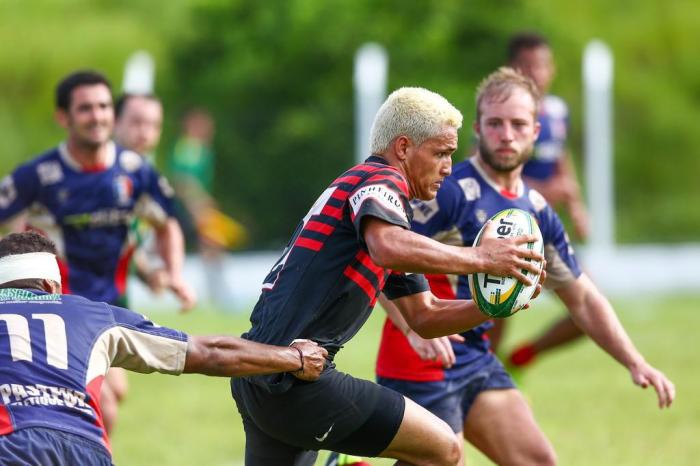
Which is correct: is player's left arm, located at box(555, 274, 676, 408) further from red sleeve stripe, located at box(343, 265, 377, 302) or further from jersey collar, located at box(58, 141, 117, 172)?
jersey collar, located at box(58, 141, 117, 172)

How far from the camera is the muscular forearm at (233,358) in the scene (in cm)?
437

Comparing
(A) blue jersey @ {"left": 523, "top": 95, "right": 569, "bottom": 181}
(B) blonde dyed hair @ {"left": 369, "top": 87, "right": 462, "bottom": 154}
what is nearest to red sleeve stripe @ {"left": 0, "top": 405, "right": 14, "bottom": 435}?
(B) blonde dyed hair @ {"left": 369, "top": 87, "right": 462, "bottom": 154}

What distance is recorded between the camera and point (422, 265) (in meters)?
4.29

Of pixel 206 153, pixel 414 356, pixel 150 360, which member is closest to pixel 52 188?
pixel 414 356

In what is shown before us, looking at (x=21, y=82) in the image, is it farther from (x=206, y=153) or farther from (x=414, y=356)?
(x=414, y=356)

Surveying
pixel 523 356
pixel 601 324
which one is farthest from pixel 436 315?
pixel 523 356

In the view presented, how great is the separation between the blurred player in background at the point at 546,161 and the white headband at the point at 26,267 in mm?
4815

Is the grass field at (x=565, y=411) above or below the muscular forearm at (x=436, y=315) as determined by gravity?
below

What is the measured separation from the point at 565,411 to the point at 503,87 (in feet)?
13.5

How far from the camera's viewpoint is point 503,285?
457 centimetres

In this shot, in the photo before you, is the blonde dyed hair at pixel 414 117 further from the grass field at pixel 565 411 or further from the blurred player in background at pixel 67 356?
the grass field at pixel 565 411

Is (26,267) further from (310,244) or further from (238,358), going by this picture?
(310,244)

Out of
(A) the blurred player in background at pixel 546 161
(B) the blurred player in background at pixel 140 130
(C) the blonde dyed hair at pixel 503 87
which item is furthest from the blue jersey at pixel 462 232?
(B) the blurred player in background at pixel 140 130

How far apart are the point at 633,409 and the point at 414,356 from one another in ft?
14.3
